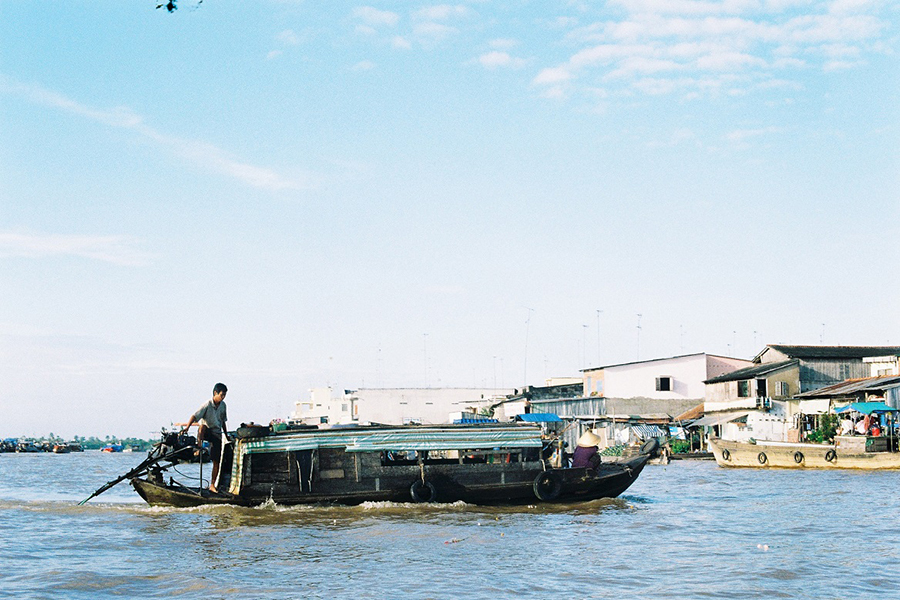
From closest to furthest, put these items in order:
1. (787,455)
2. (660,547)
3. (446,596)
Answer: (446,596) < (660,547) < (787,455)

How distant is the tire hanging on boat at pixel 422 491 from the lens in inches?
714

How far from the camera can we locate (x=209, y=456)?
18.6 m

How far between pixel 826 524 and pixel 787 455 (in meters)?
17.4

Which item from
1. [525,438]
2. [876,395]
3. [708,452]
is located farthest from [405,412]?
[525,438]

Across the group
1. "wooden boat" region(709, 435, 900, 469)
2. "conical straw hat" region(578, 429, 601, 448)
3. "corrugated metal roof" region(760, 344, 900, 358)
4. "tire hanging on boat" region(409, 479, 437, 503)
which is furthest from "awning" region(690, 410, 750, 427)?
"tire hanging on boat" region(409, 479, 437, 503)

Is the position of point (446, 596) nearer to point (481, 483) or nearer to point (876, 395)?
point (481, 483)

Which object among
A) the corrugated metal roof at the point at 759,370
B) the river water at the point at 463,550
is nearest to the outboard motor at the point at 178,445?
the river water at the point at 463,550

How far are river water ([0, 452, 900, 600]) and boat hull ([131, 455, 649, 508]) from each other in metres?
0.23

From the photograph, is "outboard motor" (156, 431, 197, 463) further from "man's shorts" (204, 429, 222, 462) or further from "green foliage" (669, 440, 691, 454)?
"green foliage" (669, 440, 691, 454)

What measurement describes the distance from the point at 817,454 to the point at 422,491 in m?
19.3

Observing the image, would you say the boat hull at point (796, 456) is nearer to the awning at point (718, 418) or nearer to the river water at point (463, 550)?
the awning at point (718, 418)

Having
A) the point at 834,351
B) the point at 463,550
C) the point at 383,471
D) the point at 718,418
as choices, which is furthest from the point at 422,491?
the point at 834,351

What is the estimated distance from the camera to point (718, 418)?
44000mm

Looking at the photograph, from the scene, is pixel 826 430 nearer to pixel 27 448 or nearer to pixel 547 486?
pixel 547 486
